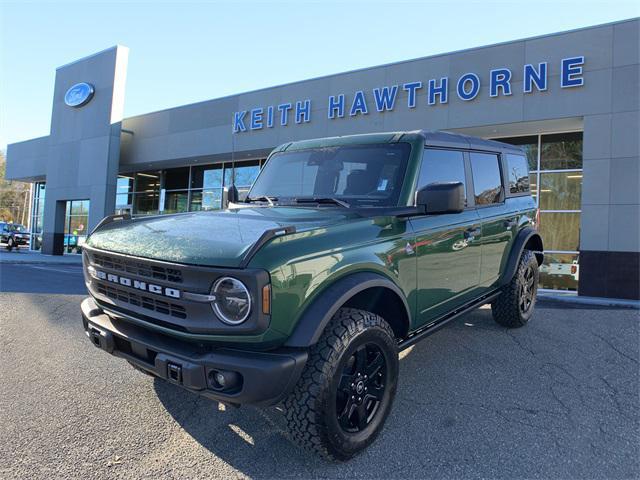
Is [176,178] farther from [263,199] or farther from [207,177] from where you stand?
[263,199]

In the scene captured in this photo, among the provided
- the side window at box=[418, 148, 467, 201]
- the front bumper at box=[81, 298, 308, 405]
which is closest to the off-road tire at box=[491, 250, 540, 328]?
the side window at box=[418, 148, 467, 201]

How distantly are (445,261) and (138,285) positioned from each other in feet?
7.34

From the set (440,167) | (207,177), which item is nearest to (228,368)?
(440,167)

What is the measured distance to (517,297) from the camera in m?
4.84

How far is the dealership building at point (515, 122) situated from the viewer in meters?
10.0

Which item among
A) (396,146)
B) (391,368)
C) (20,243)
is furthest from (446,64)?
(20,243)

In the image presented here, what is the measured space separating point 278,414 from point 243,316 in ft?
4.22

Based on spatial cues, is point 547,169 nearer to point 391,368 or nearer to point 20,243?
point 391,368

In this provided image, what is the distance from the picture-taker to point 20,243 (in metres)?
27.4

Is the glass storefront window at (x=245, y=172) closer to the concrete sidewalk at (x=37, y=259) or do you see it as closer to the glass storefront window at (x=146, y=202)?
the glass storefront window at (x=146, y=202)

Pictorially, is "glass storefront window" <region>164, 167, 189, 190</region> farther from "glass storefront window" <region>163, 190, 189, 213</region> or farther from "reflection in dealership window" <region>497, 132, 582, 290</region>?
"reflection in dealership window" <region>497, 132, 582, 290</region>

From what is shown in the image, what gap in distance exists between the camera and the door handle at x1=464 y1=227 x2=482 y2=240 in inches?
148

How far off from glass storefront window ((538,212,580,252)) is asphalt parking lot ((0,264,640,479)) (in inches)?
312

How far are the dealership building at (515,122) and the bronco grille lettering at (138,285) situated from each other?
1653 millimetres
